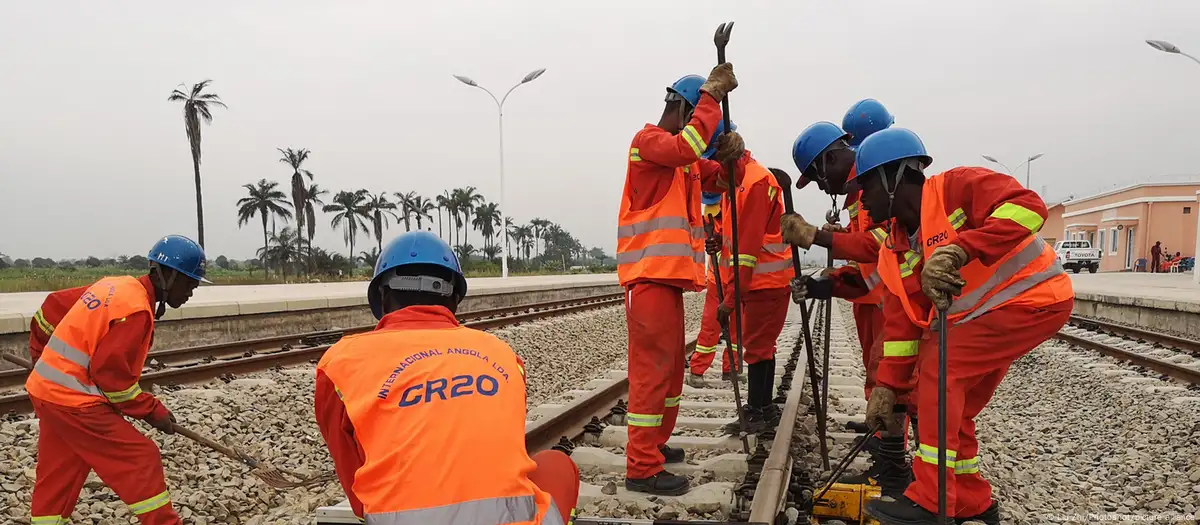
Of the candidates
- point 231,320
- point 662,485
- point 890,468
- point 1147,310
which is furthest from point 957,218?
point 1147,310

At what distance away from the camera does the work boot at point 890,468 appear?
369cm

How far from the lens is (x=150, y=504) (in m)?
3.11

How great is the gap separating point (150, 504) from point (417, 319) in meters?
2.04

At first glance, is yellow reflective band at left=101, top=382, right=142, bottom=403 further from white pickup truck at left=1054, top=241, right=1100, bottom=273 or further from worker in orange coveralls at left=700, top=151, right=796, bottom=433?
white pickup truck at left=1054, top=241, right=1100, bottom=273

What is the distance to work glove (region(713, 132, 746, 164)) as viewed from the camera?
3.53m

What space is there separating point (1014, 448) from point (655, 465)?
2.99m

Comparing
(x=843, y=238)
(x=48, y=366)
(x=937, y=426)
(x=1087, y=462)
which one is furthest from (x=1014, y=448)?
(x=48, y=366)

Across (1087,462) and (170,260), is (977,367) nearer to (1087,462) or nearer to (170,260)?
(1087,462)

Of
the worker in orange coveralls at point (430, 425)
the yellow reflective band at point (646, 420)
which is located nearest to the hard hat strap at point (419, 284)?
the worker in orange coveralls at point (430, 425)

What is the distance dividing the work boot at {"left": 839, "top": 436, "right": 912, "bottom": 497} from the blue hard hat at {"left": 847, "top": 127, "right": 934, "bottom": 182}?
1.44 m

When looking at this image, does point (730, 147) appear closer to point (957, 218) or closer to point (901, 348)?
point (957, 218)

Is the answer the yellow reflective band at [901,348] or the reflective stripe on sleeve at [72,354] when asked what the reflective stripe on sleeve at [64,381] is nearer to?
the reflective stripe on sleeve at [72,354]

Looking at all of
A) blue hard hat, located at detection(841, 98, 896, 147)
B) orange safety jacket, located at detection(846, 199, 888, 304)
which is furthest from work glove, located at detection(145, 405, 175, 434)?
blue hard hat, located at detection(841, 98, 896, 147)

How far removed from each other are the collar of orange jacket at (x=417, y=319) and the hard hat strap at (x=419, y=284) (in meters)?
0.10
